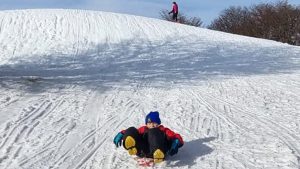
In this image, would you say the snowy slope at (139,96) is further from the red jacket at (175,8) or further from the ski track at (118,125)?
the red jacket at (175,8)

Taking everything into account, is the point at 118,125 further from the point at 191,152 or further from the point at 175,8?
the point at 175,8

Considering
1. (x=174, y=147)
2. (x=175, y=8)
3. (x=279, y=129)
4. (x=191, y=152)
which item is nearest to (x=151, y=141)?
(x=174, y=147)

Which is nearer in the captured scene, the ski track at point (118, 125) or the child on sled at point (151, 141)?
the child on sled at point (151, 141)

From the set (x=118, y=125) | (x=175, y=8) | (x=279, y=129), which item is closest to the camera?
(x=279, y=129)

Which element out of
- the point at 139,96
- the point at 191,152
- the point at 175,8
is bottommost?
the point at 191,152

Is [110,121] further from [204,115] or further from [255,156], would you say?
[255,156]

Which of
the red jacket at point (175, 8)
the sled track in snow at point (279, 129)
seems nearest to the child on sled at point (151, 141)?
the sled track in snow at point (279, 129)

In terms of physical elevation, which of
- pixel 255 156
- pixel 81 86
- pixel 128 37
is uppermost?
pixel 128 37

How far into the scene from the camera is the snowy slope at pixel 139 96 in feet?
24.3

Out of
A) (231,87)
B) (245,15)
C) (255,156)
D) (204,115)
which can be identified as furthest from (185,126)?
(245,15)

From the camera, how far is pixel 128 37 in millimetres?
22750

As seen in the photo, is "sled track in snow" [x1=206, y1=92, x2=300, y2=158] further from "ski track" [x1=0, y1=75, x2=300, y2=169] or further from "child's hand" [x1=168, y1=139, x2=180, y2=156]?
"child's hand" [x1=168, y1=139, x2=180, y2=156]

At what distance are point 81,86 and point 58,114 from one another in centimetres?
296

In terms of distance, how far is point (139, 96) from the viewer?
11.7 m
